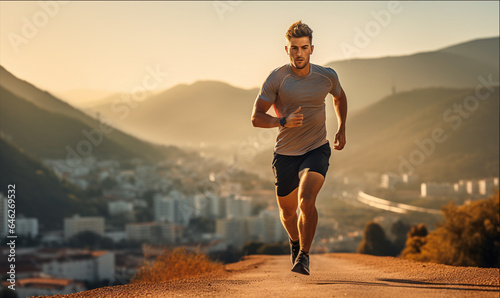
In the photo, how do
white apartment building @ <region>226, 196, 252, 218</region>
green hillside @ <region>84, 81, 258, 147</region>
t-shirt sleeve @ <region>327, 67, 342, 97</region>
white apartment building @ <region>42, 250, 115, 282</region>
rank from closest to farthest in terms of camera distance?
1. t-shirt sleeve @ <region>327, 67, 342, 97</region>
2. white apartment building @ <region>42, 250, 115, 282</region>
3. white apartment building @ <region>226, 196, 252, 218</region>
4. green hillside @ <region>84, 81, 258, 147</region>

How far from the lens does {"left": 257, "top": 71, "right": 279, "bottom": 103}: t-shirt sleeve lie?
6.00 metres

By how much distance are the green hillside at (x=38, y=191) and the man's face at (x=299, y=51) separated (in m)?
67.4

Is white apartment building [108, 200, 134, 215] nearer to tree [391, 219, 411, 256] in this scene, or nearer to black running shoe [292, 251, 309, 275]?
tree [391, 219, 411, 256]

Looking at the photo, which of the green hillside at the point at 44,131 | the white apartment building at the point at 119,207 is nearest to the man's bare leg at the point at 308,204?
the white apartment building at the point at 119,207

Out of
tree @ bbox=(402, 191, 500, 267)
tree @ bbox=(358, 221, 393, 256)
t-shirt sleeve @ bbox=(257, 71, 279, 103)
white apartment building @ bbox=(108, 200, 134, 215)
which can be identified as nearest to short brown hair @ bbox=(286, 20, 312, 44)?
t-shirt sleeve @ bbox=(257, 71, 279, 103)

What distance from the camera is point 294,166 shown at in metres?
6.21

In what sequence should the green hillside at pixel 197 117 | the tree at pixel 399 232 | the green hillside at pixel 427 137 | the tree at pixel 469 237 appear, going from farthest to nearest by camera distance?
the green hillside at pixel 197 117 < the green hillside at pixel 427 137 < the tree at pixel 399 232 < the tree at pixel 469 237

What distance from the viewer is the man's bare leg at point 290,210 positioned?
644 centimetres

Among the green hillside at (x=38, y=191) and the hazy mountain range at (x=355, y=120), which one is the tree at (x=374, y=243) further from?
the green hillside at (x=38, y=191)

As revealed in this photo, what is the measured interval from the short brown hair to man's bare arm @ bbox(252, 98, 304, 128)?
2.47 feet

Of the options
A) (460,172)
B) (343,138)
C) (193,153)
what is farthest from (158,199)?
(343,138)

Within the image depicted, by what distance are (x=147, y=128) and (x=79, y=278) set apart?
89.6m

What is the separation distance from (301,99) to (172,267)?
4.53m

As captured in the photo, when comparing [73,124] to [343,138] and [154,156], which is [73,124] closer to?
[154,156]
